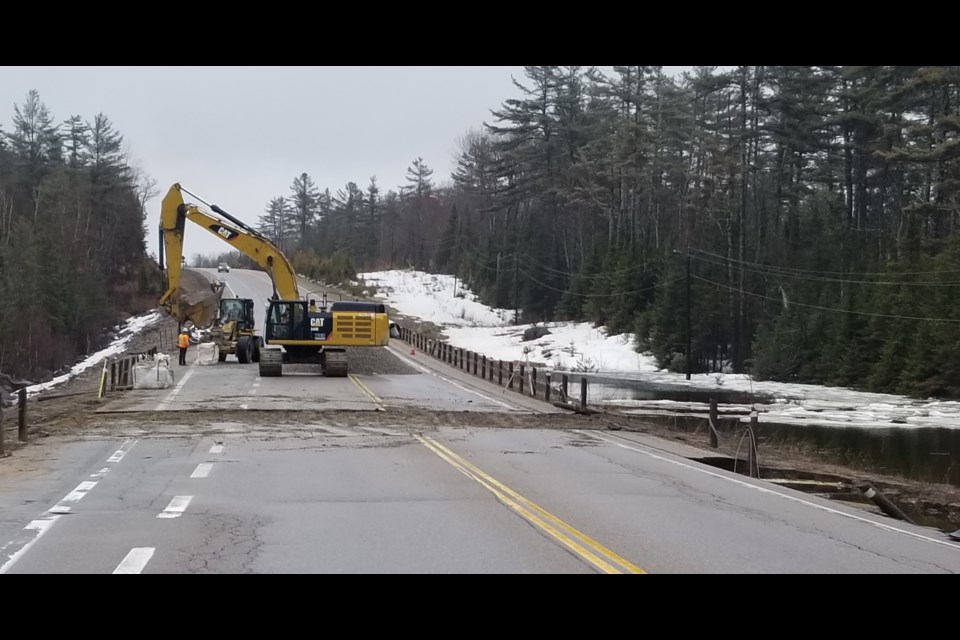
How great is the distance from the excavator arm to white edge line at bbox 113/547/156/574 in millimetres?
28777

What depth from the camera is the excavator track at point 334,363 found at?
36.5 metres

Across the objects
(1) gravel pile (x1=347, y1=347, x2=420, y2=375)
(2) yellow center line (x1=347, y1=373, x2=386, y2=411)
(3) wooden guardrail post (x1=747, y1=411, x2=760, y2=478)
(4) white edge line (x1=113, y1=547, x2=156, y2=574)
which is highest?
(1) gravel pile (x1=347, y1=347, x2=420, y2=375)

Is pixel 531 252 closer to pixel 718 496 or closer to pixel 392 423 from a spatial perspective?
pixel 392 423

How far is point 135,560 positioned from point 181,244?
100 ft

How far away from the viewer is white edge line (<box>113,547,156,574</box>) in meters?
8.08

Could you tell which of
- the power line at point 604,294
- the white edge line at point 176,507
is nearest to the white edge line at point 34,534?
the white edge line at point 176,507

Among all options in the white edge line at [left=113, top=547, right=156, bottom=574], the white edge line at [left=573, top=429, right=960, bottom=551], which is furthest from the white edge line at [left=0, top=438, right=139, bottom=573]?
the white edge line at [left=573, top=429, right=960, bottom=551]

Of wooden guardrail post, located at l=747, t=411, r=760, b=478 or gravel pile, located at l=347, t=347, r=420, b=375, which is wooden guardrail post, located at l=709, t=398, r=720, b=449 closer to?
wooden guardrail post, located at l=747, t=411, r=760, b=478

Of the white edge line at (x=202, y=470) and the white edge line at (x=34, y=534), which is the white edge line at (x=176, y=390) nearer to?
the white edge line at (x=202, y=470)

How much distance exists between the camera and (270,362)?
35.3m

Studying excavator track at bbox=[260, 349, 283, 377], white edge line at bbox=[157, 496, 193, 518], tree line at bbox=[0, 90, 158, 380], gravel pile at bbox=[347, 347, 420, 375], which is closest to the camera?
white edge line at bbox=[157, 496, 193, 518]

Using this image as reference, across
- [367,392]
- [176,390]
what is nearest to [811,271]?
[367,392]

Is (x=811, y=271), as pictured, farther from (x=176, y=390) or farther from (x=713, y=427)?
(x=176, y=390)
